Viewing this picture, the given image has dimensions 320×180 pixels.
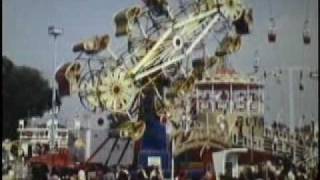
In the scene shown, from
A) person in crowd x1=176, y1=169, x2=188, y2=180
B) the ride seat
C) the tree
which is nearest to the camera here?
the tree

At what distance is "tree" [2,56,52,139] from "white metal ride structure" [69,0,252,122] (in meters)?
0.10

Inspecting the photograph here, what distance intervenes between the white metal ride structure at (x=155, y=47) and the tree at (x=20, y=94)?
10 centimetres

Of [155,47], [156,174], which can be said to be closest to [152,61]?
[155,47]

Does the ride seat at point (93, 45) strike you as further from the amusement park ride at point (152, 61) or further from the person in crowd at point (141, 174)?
the person in crowd at point (141, 174)

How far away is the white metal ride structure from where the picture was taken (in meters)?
1.52

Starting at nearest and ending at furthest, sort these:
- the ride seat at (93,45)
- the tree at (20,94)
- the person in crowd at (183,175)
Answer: the tree at (20,94) → the ride seat at (93,45) → the person in crowd at (183,175)

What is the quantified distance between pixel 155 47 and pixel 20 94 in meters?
0.37

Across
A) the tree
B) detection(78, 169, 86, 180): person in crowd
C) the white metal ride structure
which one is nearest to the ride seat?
the white metal ride structure

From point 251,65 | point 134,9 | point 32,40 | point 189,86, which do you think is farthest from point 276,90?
point 32,40

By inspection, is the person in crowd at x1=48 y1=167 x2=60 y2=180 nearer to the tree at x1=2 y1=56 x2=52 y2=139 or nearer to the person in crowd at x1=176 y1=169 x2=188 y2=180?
the tree at x1=2 y1=56 x2=52 y2=139

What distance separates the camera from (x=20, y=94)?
1.41m

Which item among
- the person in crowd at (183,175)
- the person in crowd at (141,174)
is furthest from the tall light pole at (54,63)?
the person in crowd at (183,175)

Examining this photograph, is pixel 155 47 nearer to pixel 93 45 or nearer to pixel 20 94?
pixel 93 45

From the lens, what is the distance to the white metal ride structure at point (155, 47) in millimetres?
1519
